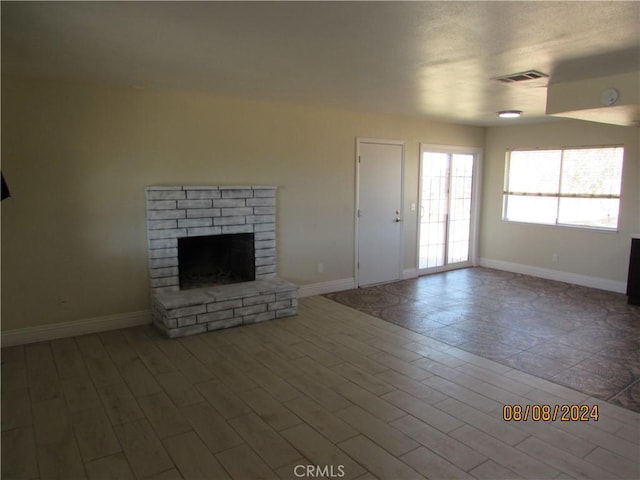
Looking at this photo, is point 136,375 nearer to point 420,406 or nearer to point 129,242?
point 129,242

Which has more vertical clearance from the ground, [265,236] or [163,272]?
[265,236]

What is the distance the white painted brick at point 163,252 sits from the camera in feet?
14.2

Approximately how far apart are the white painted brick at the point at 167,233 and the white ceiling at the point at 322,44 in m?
1.38

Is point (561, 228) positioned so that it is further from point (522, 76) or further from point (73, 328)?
point (73, 328)

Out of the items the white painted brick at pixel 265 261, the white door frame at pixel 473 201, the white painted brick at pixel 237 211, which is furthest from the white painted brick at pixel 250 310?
the white door frame at pixel 473 201

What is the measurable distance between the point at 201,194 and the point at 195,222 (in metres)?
0.30

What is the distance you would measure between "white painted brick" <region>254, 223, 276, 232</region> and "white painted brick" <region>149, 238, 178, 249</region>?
909 millimetres

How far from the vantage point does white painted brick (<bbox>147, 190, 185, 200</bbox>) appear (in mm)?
4227

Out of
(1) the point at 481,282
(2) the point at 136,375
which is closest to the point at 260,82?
(2) the point at 136,375

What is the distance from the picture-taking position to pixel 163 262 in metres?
4.39

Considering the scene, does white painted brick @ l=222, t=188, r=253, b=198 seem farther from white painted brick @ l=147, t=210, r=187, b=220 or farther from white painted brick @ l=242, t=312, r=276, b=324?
white painted brick @ l=242, t=312, r=276, b=324

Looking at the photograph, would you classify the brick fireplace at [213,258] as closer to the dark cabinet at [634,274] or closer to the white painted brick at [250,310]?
the white painted brick at [250,310]
